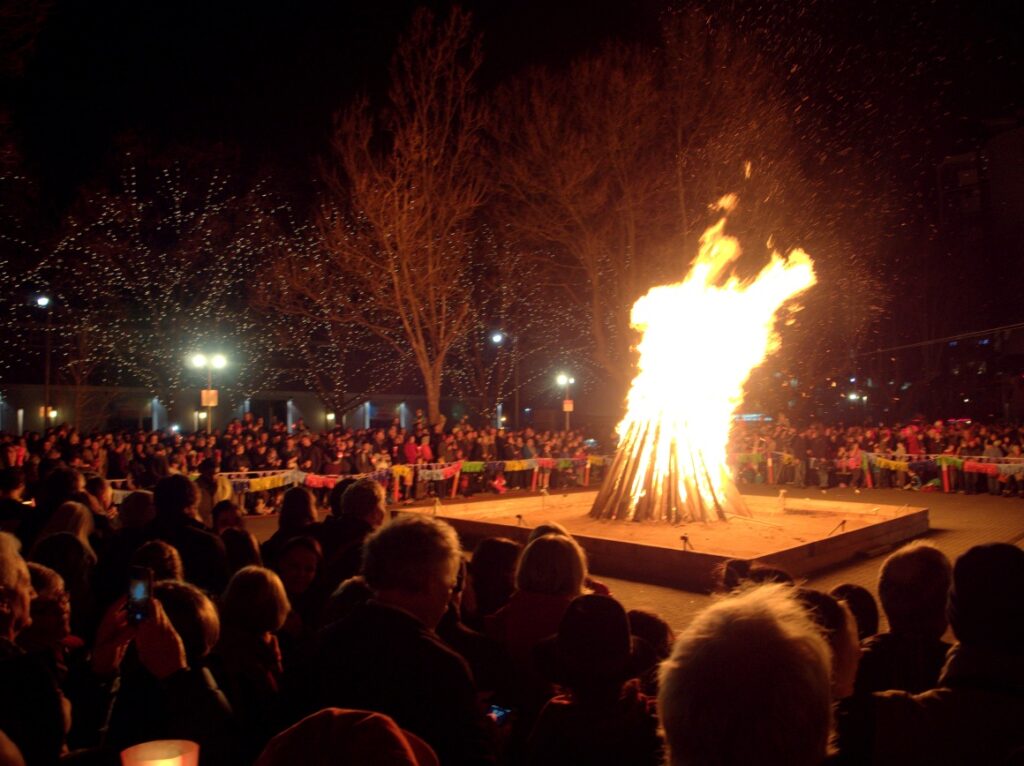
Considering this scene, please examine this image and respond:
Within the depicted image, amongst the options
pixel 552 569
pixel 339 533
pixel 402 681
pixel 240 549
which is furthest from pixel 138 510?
pixel 402 681

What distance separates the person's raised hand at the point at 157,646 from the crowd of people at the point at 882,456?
22273 mm

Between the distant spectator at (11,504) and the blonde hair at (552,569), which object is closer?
the blonde hair at (552,569)

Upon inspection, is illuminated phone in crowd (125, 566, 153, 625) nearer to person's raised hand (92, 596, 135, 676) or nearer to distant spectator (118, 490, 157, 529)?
person's raised hand (92, 596, 135, 676)

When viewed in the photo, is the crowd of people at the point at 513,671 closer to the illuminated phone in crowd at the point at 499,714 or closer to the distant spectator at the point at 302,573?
the illuminated phone in crowd at the point at 499,714

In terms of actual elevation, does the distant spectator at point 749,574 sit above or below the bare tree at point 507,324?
below

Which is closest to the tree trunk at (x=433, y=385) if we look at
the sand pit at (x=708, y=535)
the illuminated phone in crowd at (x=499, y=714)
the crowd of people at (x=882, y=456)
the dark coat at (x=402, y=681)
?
A: the sand pit at (x=708, y=535)

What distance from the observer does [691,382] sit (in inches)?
536

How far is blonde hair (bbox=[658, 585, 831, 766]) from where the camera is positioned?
61.0 inches

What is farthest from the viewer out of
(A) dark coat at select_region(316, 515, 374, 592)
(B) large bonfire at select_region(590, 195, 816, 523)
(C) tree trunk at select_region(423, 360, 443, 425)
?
(C) tree trunk at select_region(423, 360, 443, 425)

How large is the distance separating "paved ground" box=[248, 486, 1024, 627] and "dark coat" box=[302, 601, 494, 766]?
11.4 feet

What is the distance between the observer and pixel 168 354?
98.1 feet

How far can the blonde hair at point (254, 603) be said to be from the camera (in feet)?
11.1

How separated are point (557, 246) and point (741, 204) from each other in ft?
21.2

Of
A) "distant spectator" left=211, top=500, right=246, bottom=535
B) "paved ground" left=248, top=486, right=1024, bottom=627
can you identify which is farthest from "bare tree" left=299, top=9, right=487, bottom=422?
"distant spectator" left=211, top=500, right=246, bottom=535
